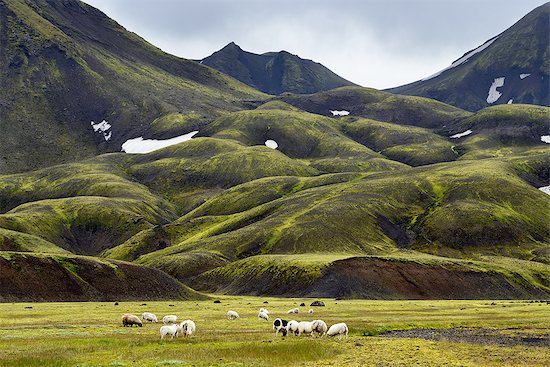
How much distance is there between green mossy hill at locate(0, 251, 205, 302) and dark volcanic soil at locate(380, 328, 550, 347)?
62.4 meters

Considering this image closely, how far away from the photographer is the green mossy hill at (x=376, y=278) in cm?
12450

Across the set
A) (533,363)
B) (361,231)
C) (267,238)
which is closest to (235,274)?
(267,238)

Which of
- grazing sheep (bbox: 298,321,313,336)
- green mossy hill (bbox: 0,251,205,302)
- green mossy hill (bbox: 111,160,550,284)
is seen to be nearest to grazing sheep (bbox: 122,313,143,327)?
grazing sheep (bbox: 298,321,313,336)

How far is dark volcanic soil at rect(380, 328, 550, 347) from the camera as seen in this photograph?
140ft

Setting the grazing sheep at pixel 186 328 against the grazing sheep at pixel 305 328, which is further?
the grazing sheep at pixel 305 328

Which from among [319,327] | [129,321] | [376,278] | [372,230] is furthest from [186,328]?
[372,230]

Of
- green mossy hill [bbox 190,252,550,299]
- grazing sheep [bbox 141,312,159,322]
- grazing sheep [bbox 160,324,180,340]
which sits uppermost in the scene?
grazing sheep [bbox 160,324,180,340]

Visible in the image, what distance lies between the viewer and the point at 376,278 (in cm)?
12700

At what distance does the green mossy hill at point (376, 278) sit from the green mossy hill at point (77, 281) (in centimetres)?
2678

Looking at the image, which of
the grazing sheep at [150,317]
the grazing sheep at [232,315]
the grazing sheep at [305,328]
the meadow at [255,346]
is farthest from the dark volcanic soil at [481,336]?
the grazing sheep at [150,317]

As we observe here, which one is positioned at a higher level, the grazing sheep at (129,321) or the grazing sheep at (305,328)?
the grazing sheep at (305,328)

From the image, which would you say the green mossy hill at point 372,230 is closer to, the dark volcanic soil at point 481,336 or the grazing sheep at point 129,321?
the grazing sheep at point 129,321

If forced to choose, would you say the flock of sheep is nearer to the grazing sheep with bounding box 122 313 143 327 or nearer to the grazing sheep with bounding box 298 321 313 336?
the grazing sheep with bounding box 298 321 313 336

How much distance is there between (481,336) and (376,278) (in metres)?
80.8
